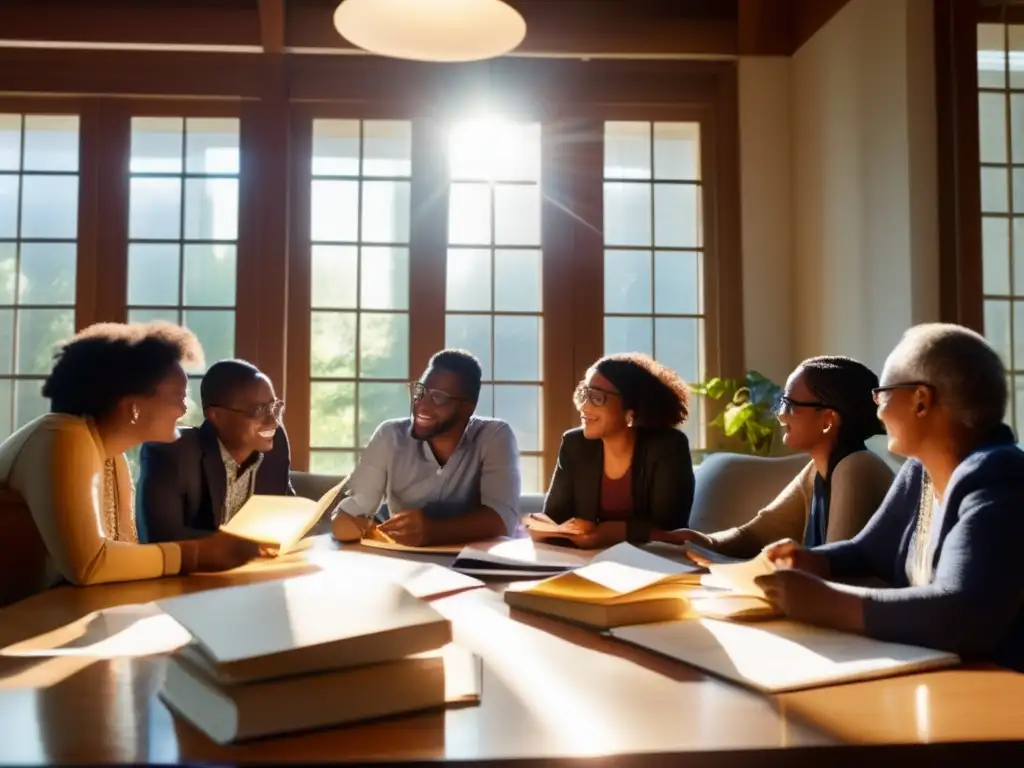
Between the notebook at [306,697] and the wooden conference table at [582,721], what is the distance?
12 mm

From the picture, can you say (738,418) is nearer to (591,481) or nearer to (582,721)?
(591,481)

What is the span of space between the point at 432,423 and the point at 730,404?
2060mm

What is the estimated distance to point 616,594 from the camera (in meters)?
1.18

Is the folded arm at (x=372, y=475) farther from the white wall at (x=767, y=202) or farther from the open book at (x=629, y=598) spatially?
the white wall at (x=767, y=202)

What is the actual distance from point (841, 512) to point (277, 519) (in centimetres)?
124

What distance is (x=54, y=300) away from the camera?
4492 millimetres

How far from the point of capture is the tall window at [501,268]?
4.59 m

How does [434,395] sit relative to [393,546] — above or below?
above

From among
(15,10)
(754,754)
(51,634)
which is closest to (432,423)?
(51,634)

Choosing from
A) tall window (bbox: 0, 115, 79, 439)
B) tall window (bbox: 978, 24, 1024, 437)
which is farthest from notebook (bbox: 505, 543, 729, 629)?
tall window (bbox: 0, 115, 79, 439)

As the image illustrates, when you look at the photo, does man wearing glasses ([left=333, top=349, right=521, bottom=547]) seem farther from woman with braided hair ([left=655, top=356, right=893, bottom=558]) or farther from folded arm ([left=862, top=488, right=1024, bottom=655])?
folded arm ([left=862, top=488, right=1024, bottom=655])

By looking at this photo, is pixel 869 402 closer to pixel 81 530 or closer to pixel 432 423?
pixel 432 423

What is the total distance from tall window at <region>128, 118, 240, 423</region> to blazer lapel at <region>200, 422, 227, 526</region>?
7.17 ft

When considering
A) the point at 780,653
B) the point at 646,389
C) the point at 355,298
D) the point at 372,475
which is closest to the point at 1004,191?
the point at 646,389
